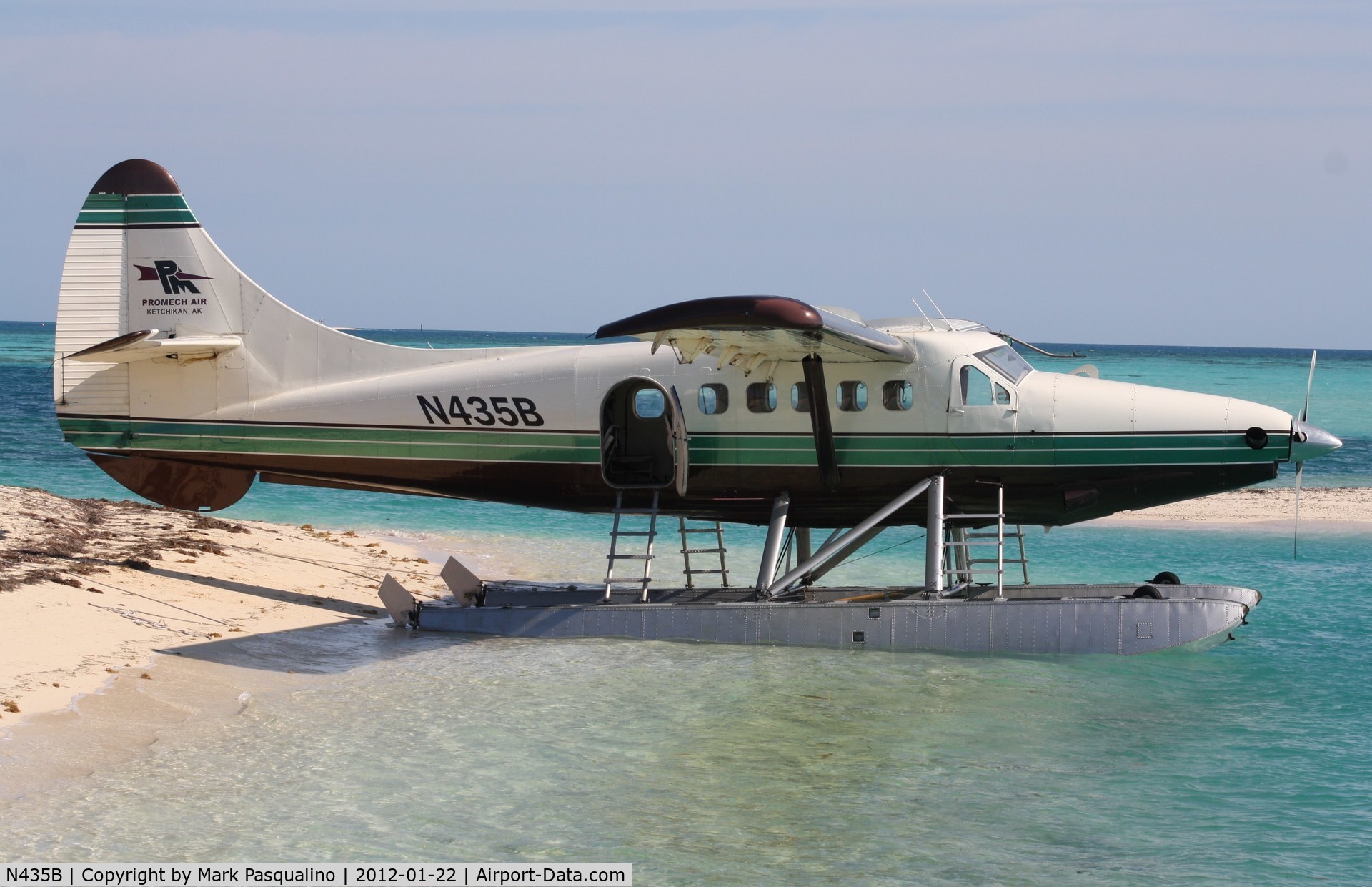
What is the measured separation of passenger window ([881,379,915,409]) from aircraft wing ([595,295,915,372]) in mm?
211

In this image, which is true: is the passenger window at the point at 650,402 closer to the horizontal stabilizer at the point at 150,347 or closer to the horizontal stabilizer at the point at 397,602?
the horizontal stabilizer at the point at 397,602

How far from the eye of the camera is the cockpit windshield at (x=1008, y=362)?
1107 cm

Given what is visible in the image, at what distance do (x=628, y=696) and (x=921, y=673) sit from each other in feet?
7.84

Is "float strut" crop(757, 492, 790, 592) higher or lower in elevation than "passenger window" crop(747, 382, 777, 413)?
lower

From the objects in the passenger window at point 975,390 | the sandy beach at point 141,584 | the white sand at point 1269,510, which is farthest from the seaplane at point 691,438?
the white sand at point 1269,510

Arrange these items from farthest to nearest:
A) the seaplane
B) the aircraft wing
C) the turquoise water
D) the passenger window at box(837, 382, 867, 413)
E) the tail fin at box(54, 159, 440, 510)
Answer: the tail fin at box(54, 159, 440, 510)
the passenger window at box(837, 382, 867, 413)
the seaplane
the aircraft wing
the turquoise water

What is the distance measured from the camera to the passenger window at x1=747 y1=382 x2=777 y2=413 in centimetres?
1133

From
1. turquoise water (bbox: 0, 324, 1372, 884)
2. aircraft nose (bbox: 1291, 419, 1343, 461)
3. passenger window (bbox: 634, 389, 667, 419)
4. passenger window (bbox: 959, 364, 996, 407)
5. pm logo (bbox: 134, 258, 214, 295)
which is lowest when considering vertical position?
turquoise water (bbox: 0, 324, 1372, 884)

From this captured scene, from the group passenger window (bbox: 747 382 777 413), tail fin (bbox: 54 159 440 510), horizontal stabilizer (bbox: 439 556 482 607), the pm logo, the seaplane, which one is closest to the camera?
the seaplane

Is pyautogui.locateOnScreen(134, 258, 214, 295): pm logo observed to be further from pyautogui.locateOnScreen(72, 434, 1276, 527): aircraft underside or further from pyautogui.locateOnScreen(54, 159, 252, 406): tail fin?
pyautogui.locateOnScreen(72, 434, 1276, 527): aircraft underside

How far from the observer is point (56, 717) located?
25.8 ft

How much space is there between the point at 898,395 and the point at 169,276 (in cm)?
711

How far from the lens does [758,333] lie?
33.7ft

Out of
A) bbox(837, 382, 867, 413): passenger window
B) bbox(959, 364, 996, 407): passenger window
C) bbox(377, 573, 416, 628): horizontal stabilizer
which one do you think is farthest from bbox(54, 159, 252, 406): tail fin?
bbox(959, 364, 996, 407): passenger window
